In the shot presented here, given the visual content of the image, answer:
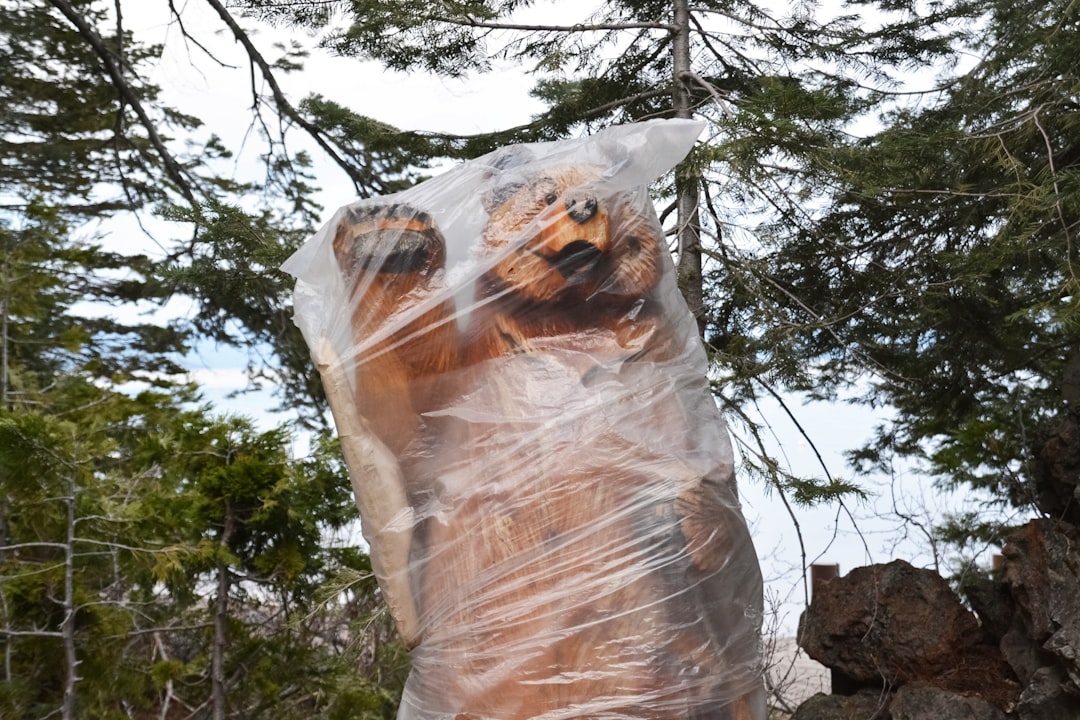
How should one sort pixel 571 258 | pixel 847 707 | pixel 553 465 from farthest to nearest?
1. pixel 847 707
2. pixel 571 258
3. pixel 553 465

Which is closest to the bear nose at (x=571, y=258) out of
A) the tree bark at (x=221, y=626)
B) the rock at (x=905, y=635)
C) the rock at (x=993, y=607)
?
the tree bark at (x=221, y=626)

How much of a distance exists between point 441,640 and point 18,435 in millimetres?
2124

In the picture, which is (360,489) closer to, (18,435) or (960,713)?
(18,435)

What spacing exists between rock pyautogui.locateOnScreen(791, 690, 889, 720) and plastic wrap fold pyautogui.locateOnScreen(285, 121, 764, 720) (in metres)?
2.02

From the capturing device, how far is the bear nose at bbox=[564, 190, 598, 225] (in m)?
2.17

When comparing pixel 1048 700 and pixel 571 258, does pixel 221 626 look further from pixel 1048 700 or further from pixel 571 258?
pixel 1048 700

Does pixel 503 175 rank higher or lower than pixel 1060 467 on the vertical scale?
higher

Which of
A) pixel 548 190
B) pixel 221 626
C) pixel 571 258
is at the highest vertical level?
pixel 548 190

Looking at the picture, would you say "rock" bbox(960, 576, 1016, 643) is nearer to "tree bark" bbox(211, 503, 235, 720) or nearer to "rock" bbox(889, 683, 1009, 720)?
"rock" bbox(889, 683, 1009, 720)

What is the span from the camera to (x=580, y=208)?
7.13 feet

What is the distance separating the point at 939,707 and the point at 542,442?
7.71 ft

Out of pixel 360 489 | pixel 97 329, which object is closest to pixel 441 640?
pixel 360 489

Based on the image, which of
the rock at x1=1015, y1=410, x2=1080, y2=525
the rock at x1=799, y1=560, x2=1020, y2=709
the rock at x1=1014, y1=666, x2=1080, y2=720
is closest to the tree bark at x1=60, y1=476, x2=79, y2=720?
the rock at x1=799, y1=560, x2=1020, y2=709

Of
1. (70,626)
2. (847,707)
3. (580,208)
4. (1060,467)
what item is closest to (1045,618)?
(1060,467)
